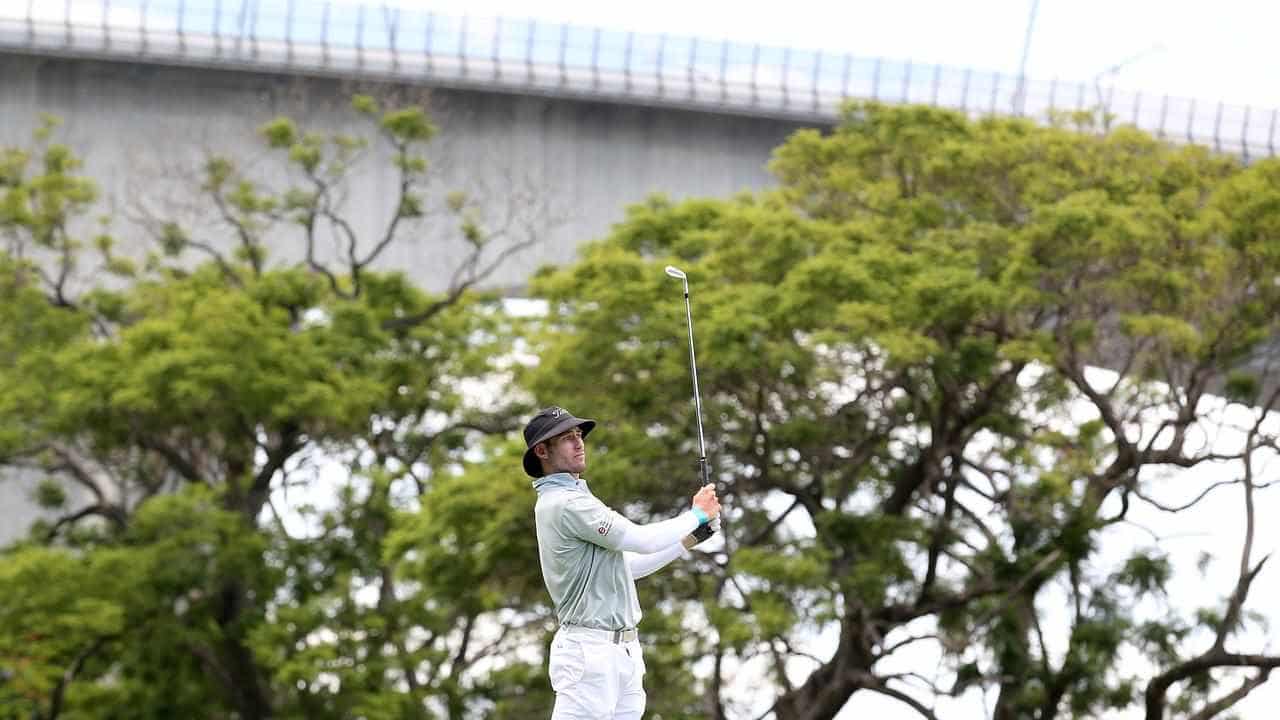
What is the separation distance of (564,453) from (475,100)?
19.1 metres

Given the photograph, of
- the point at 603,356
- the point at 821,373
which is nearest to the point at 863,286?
the point at 821,373

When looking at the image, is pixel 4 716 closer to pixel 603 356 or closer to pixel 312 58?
pixel 603 356

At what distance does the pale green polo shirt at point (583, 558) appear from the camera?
6.61 m

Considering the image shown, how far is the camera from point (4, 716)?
64.1ft

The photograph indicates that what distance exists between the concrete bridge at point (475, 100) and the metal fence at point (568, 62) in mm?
23

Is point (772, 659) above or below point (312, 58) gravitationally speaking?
below

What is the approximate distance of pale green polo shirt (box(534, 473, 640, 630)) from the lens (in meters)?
6.61

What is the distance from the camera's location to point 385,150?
25.4 meters

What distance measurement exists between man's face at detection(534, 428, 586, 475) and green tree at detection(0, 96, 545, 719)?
1101 cm

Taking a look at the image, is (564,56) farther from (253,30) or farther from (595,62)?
(253,30)

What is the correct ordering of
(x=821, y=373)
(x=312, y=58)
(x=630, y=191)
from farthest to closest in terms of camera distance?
(x=630, y=191) → (x=312, y=58) → (x=821, y=373)

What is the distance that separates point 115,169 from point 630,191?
6.11m

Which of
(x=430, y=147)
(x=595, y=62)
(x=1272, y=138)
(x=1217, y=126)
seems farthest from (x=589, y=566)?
(x=1272, y=138)

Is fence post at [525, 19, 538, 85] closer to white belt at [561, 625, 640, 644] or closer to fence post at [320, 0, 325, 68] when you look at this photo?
fence post at [320, 0, 325, 68]
